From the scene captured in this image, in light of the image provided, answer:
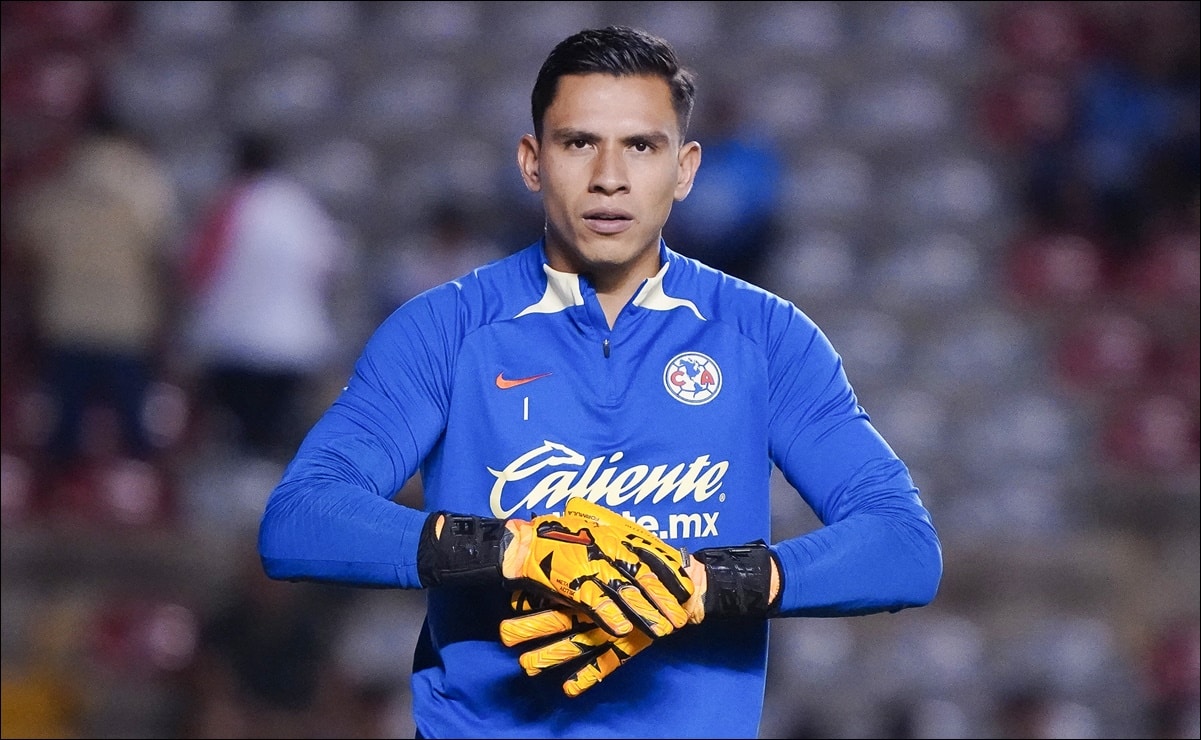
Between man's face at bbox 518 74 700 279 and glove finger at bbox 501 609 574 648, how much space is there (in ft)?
1.90

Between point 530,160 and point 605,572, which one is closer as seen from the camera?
point 605,572

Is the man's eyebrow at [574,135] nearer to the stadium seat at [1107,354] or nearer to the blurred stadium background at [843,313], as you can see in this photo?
the blurred stadium background at [843,313]

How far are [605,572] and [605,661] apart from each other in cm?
18

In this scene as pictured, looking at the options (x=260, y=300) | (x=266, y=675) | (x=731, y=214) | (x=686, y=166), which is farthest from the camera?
(x=731, y=214)

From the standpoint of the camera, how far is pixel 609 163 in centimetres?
243

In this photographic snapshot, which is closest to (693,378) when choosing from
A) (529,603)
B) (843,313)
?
(529,603)

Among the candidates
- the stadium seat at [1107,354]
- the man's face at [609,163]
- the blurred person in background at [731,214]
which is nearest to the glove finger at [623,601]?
the man's face at [609,163]

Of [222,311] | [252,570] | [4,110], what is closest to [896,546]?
[252,570]

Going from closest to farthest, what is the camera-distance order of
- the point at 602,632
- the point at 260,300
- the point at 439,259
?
the point at 602,632, the point at 260,300, the point at 439,259

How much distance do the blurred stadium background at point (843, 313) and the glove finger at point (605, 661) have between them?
376 cm

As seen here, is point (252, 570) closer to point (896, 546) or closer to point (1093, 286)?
point (896, 546)

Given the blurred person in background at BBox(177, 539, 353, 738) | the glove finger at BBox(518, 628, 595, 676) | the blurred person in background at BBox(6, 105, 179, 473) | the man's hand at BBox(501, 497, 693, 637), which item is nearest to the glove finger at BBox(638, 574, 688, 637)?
the man's hand at BBox(501, 497, 693, 637)

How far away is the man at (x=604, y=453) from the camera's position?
2.26 metres

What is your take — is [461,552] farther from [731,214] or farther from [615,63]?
[731,214]
